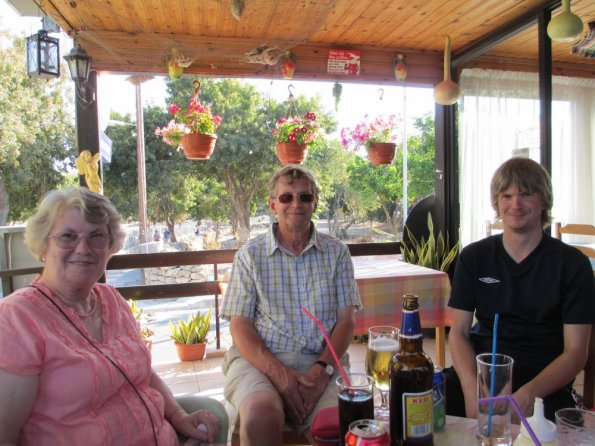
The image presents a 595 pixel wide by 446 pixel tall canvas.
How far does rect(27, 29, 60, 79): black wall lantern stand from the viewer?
276 cm

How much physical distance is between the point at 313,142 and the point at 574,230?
2012mm

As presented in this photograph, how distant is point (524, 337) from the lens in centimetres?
152

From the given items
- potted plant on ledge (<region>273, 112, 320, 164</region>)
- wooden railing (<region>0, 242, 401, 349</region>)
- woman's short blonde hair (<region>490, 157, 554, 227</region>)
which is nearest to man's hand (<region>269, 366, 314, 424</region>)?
woman's short blonde hair (<region>490, 157, 554, 227</region>)

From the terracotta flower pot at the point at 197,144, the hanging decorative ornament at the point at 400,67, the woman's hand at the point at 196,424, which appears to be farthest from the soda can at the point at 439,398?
the hanging decorative ornament at the point at 400,67

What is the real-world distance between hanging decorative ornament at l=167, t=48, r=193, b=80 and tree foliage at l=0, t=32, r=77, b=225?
30.9ft

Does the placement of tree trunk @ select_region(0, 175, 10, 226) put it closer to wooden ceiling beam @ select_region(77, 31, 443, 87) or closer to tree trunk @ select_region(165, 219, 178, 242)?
tree trunk @ select_region(165, 219, 178, 242)

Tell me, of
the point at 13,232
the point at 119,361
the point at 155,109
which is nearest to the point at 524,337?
the point at 119,361

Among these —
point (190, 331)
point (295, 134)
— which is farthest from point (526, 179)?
point (190, 331)

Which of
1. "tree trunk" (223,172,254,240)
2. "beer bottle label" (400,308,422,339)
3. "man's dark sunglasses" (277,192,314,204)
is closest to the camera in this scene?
"beer bottle label" (400,308,422,339)

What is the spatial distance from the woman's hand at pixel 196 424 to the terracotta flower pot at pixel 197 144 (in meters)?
2.32

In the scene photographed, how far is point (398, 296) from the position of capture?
9.55ft

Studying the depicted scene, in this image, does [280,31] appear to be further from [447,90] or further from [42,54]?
[42,54]

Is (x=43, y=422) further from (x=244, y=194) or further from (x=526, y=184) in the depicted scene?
(x=244, y=194)

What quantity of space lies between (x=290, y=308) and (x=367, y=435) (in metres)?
0.99
